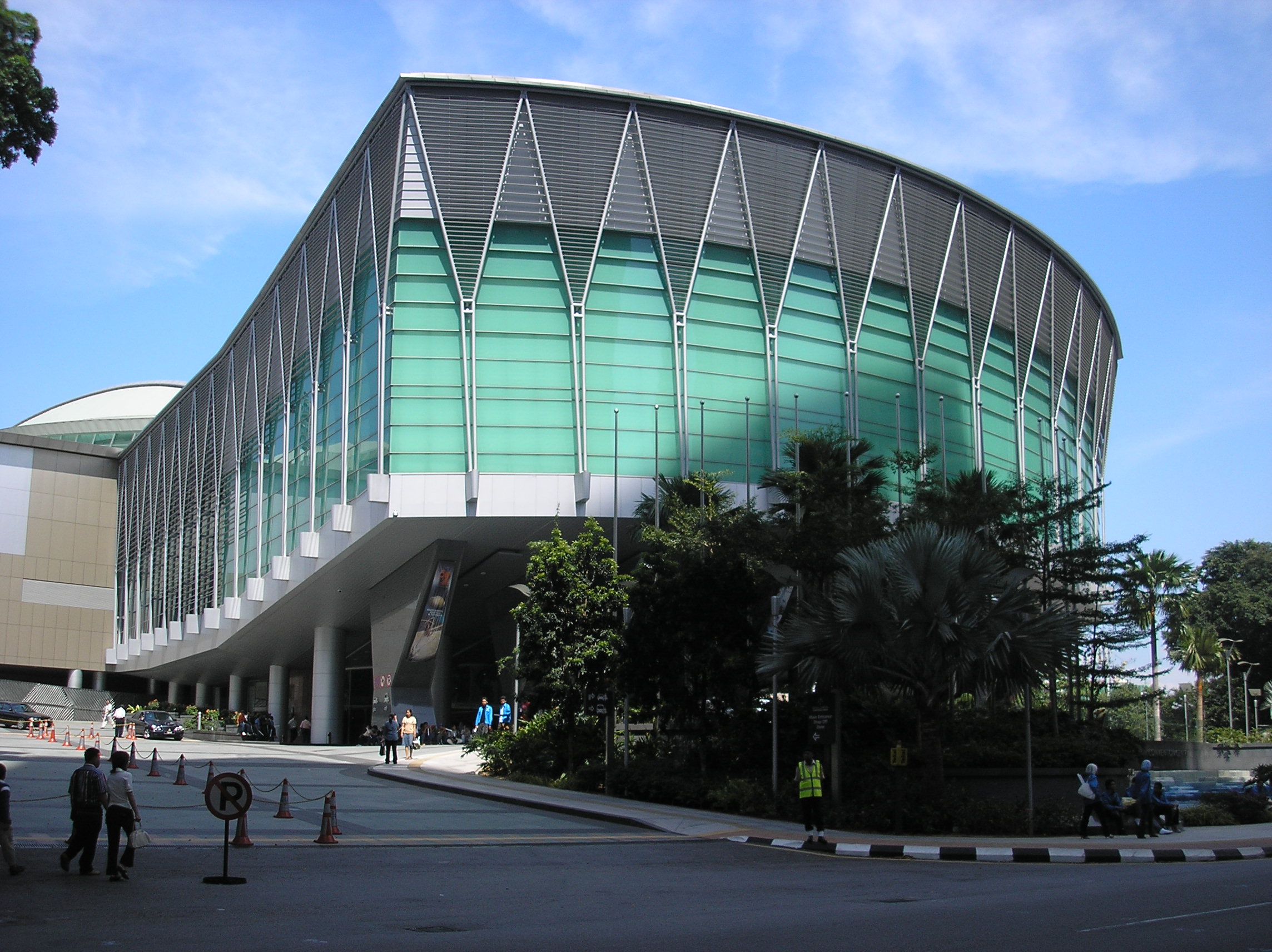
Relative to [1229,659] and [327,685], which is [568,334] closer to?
[327,685]

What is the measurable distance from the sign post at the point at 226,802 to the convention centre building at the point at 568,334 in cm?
2968

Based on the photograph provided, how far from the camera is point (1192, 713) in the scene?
95.4m

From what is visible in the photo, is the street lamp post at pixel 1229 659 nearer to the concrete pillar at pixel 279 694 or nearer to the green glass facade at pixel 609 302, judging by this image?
the green glass facade at pixel 609 302

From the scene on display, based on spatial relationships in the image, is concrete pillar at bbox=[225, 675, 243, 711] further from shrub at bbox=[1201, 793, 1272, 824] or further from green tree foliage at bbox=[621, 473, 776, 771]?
shrub at bbox=[1201, 793, 1272, 824]

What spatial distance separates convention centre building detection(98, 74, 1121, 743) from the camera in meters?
44.0

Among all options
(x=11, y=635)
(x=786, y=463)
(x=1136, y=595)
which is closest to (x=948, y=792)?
(x=1136, y=595)

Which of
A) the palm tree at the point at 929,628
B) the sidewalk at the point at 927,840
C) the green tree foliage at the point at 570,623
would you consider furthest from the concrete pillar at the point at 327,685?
the palm tree at the point at 929,628

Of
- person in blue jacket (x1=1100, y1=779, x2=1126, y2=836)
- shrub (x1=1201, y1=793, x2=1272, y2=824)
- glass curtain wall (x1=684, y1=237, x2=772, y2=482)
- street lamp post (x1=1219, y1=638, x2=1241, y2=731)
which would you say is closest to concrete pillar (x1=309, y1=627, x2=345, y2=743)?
glass curtain wall (x1=684, y1=237, x2=772, y2=482)

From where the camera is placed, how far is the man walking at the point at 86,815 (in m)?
13.1

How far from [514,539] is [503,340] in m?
7.69

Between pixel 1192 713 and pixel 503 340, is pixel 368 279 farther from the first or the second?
pixel 1192 713

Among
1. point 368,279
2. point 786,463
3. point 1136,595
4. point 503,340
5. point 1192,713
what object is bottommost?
point 1192,713

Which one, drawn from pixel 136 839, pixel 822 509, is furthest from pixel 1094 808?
pixel 136 839

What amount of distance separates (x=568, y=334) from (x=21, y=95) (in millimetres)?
29338
